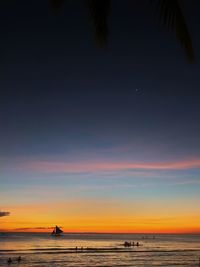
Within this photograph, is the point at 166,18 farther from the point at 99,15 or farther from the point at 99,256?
the point at 99,256

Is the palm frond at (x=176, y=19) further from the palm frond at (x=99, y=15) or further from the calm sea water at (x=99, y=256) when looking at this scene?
the calm sea water at (x=99, y=256)

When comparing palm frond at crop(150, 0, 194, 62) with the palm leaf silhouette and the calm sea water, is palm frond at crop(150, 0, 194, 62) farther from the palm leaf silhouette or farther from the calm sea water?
the calm sea water

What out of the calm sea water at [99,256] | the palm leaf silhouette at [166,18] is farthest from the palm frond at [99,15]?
the calm sea water at [99,256]

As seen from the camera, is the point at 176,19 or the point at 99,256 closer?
the point at 176,19

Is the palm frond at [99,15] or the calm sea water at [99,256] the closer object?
the palm frond at [99,15]

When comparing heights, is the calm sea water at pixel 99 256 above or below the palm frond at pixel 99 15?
below

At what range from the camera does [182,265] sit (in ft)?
155

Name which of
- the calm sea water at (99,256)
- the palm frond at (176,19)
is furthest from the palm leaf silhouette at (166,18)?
the calm sea water at (99,256)

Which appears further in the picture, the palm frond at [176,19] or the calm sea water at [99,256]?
the calm sea water at [99,256]

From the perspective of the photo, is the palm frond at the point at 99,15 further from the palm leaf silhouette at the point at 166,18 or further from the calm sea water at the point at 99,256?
the calm sea water at the point at 99,256

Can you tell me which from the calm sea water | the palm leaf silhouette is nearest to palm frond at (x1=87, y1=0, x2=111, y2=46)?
the palm leaf silhouette

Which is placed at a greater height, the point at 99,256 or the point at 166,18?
the point at 166,18

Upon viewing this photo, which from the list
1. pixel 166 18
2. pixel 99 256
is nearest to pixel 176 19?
pixel 166 18

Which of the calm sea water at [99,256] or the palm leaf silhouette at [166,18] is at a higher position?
the palm leaf silhouette at [166,18]
